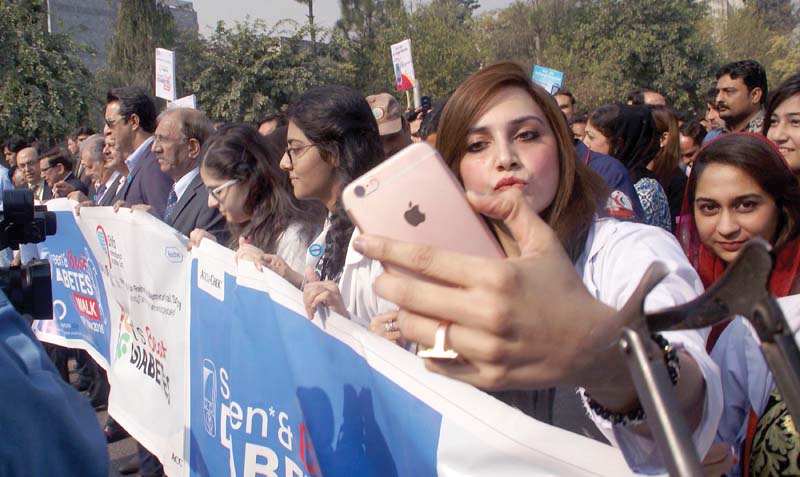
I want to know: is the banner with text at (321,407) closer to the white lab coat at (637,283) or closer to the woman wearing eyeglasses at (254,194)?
the white lab coat at (637,283)

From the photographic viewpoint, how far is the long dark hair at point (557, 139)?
5.45 ft

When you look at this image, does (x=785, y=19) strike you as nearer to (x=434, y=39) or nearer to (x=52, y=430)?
(x=434, y=39)

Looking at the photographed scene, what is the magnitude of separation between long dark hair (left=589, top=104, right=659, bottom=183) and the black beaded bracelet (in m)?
3.62

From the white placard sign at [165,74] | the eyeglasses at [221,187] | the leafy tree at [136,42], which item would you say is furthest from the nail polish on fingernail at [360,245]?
the leafy tree at [136,42]

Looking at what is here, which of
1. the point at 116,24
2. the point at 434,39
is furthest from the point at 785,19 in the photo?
the point at 116,24

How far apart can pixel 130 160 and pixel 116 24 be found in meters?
35.4

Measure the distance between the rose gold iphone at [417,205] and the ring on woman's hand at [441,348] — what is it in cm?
18

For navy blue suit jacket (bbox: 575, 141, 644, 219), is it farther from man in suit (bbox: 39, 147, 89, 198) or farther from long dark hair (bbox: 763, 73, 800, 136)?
man in suit (bbox: 39, 147, 89, 198)

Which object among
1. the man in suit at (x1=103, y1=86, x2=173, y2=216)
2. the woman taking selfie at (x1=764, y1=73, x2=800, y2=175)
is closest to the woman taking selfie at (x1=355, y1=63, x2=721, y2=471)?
the woman taking selfie at (x1=764, y1=73, x2=800, y2=175)

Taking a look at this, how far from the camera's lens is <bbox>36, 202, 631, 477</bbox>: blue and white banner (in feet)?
4.82

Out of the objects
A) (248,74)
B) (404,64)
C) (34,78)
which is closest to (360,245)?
(404,64)

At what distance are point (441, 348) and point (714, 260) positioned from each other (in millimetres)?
1742

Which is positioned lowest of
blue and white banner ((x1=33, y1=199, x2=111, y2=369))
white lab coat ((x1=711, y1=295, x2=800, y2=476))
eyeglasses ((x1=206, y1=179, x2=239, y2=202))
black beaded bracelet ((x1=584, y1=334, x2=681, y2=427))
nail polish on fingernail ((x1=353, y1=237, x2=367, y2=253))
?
blue and white banner ((x1=33, y1=199, x2=111, y2=369))

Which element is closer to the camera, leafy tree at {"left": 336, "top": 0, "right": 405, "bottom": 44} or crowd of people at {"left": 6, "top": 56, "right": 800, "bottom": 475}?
crowd of people at {"left": 6, "top": 56, "right": 800, "bottom": 475}
